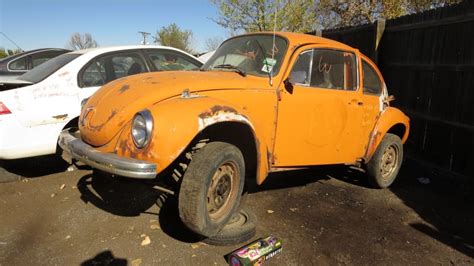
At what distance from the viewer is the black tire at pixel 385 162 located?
18.1 feet

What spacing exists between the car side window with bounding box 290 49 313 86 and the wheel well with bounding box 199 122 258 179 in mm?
889

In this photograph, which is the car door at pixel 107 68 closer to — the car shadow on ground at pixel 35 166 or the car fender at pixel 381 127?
the car shadow on ground at pixel 35 166

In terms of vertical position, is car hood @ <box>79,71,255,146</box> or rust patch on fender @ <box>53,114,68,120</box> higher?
car hood @ <box>79,71,255,146</box>

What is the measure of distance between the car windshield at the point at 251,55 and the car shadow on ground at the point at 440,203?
238cm

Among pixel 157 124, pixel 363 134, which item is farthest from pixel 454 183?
pixel 157 124

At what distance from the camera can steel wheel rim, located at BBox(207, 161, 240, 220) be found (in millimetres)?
3615

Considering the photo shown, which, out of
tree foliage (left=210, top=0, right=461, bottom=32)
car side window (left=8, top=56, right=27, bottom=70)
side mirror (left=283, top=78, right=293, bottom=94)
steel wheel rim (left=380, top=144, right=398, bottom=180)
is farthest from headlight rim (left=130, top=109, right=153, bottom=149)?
tree foliage (left=210, top=0, right=461, bottom=32)

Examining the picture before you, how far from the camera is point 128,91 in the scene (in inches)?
150

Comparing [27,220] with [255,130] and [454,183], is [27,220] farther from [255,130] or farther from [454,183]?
[454,183]

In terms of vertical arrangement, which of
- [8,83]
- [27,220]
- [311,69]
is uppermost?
[311,69]

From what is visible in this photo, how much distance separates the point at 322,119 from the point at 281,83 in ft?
2.49

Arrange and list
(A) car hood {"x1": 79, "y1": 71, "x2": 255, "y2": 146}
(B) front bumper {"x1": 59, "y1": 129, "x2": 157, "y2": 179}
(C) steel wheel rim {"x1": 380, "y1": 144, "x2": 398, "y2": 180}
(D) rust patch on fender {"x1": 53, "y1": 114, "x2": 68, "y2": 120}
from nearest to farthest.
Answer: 1. (B) front bumper {"x1": 59, "y1": 129, "x2": 157, "y2": 179}
2. (A) car hood {"x1": 79, "y1": 71, "x2": 255, "y2": 146}
3. (D) rust patch on fender {"x1": 53, "y1": 114, "x2": 68, "y2": 120}
4. (C) steel wheel rim {"x1": 380, "y1": 144, "x2": 398, "y2": 180}

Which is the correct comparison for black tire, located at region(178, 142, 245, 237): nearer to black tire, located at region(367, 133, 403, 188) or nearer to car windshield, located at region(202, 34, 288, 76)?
car windshield, located at region(202, 34, 288, 76)

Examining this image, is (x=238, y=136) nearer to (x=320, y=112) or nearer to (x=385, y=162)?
(x=320, y=112)
